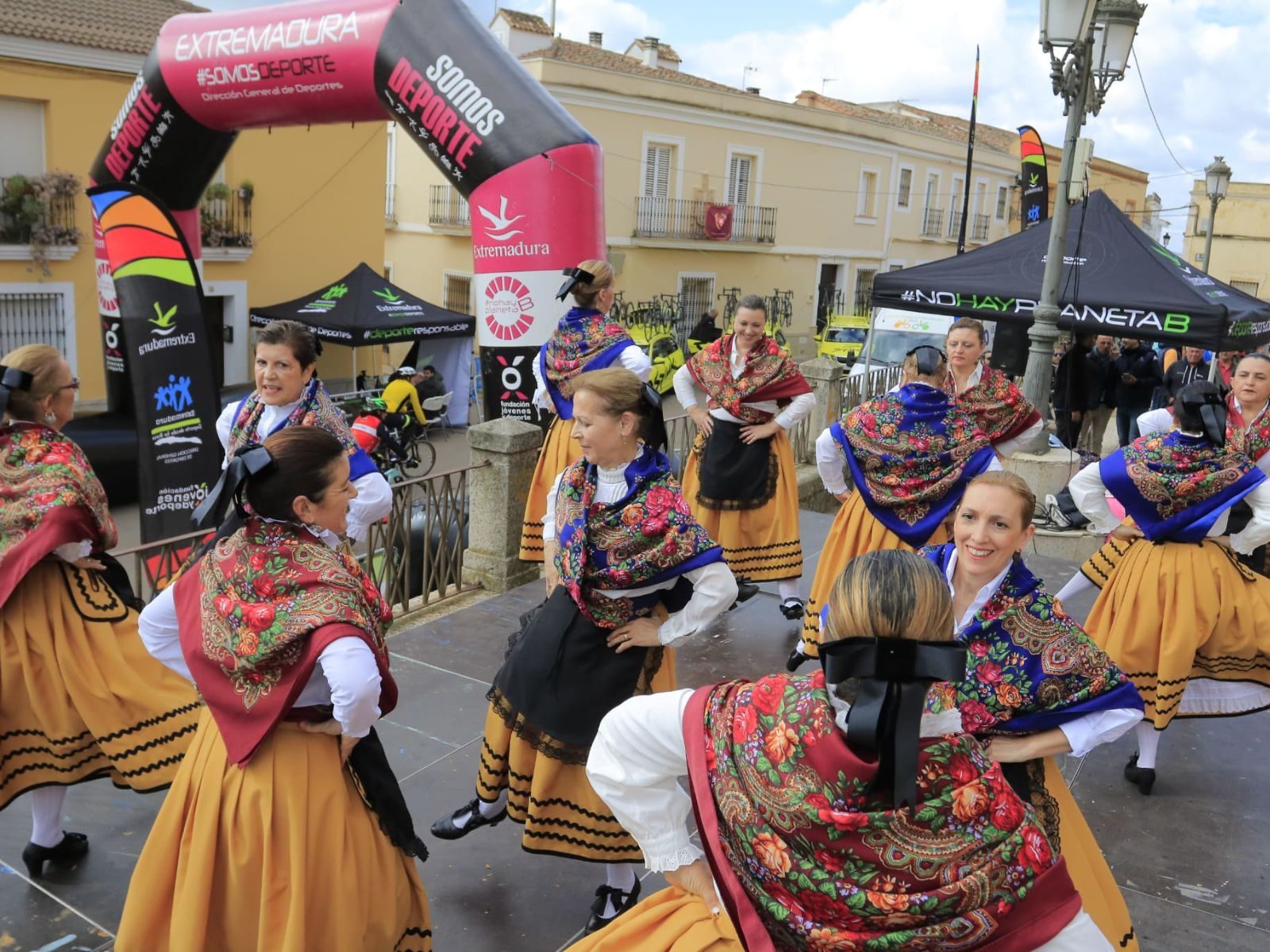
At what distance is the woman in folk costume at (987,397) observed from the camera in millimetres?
5191

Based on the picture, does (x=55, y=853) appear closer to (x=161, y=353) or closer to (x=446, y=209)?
(x=161, y=353)

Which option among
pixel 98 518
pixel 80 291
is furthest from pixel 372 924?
pixel 80 291

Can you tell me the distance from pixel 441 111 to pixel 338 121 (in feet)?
5.03

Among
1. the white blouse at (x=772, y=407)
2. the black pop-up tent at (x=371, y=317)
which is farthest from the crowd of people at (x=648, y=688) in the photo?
the black pop-up tent at (x=371, y=317)

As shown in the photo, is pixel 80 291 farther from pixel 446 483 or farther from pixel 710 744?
pixel 710 744

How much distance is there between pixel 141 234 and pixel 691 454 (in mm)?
4809

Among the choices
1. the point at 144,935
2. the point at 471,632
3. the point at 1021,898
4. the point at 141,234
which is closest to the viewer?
the point at 1021,898

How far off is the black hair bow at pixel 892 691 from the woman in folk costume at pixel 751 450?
4479mm

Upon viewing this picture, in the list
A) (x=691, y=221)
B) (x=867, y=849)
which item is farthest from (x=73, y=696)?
(x=691, y=221)

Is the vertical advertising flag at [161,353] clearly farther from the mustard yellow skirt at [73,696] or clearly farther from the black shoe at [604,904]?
the black shoe at [604,904]

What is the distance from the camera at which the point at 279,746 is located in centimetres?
256

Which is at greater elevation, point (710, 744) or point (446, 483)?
point (710, 744)

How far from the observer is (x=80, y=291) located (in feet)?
55.7

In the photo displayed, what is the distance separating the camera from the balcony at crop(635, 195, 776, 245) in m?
27.6
